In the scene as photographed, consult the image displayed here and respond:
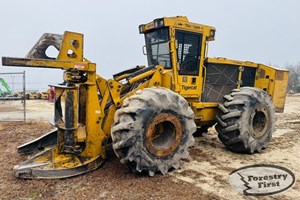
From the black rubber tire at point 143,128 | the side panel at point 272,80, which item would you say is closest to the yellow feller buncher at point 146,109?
the black rubber tire at point 143,128

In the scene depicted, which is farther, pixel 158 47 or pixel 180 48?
pixel 158 47

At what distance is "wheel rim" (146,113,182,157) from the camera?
4.52 m

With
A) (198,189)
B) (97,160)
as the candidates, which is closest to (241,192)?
(198,189)

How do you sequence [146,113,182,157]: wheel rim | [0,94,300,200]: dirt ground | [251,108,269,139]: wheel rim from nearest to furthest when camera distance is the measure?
1. [0,94,300,200]: dirt ground
2. [146,113,182,157]: wheel rim
3. [251,108,269,139]: wheel rim

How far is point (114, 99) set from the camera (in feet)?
16.4

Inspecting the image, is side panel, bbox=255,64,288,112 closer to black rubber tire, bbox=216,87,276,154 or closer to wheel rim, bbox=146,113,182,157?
black rubber tire, bbox=216,87,276,154

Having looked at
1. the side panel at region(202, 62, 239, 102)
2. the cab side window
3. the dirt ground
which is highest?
the cab side window

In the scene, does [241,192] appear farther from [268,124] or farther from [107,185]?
[268,124]

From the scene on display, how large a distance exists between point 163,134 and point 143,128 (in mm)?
717

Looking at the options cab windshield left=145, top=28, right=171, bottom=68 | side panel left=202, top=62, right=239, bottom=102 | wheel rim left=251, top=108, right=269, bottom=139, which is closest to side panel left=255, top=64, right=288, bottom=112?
side panel left=202, top=62, right=239, bottom=102

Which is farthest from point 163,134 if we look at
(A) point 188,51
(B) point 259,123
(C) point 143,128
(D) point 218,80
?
(B) point 259,123

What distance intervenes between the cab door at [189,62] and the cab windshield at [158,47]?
0.23 metres

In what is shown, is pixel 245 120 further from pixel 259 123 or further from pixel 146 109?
pixel 146 109

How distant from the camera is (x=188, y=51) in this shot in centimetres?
618
